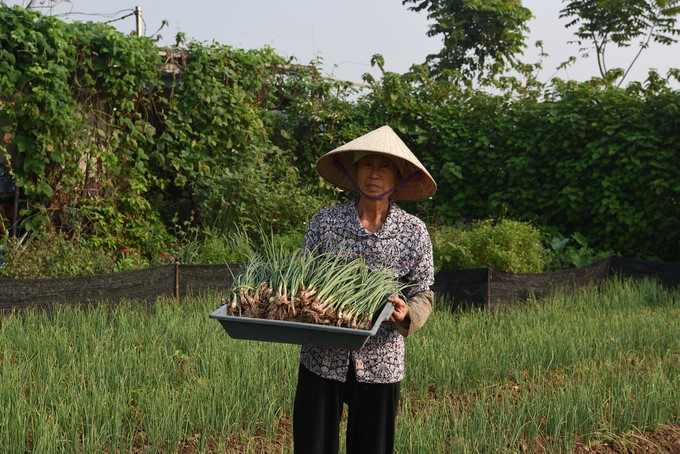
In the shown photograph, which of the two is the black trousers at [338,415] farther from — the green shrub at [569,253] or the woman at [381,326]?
the green shrub at [569,253]

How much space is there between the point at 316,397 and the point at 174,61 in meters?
6.43

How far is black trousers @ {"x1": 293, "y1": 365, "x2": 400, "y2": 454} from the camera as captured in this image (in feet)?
8.32

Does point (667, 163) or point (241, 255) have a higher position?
point (667, 163)

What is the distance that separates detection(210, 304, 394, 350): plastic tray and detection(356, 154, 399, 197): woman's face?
57cm

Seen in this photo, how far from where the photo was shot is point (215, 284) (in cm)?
609

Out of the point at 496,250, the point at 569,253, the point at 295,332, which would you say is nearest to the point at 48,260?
the point at 496,250

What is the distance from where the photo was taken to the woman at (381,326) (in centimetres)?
254

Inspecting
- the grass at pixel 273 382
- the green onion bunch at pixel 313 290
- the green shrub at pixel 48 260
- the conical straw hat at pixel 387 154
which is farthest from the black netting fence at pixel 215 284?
the green onion bunch at pixel 313 290

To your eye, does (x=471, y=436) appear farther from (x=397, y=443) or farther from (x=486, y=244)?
(x=486, y=244)

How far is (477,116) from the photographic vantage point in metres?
9.17

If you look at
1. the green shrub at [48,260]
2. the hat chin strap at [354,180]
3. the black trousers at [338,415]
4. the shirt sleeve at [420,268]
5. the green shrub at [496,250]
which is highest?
the hat chin strap at [354,180]

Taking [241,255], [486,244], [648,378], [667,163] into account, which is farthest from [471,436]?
[667,163]

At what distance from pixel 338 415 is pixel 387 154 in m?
0.93

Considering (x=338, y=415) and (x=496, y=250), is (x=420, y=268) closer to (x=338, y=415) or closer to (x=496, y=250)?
(x=338, y=415)
